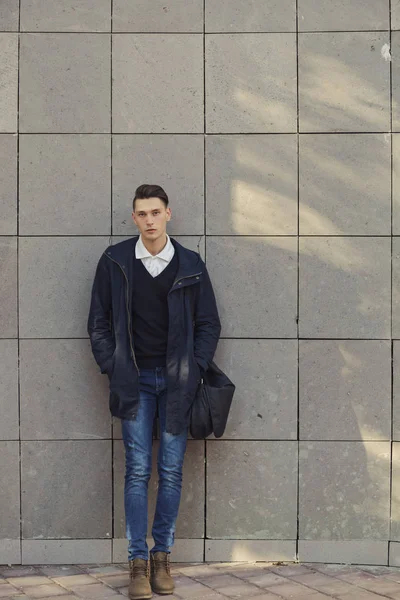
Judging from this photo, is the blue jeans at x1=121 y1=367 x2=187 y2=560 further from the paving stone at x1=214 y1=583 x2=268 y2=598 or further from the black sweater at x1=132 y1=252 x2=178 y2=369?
the paving stone at x1=214 y1=583 x2=268 y2=598

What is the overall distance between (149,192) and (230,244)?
29.3 inches

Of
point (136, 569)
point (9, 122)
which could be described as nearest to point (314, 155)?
point (9, 122)

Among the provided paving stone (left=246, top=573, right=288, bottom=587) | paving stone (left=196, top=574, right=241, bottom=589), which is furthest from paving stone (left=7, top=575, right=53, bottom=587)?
paving stone (left=246, top=573, right=288, bottom=587)

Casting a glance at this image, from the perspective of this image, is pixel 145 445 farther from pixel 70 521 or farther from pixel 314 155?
pixel 314 155

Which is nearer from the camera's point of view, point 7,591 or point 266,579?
point 7,591

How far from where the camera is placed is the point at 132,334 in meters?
5.01

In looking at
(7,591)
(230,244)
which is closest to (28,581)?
(7,591)

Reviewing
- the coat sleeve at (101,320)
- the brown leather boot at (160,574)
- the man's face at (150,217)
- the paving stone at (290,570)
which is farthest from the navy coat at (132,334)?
the paving stone at (290,570)

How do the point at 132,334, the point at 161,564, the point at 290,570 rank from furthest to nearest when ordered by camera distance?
the point at 290,570, the point at 132,334, the point at 161,564

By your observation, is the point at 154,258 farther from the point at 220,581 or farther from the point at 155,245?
the point at 220,581

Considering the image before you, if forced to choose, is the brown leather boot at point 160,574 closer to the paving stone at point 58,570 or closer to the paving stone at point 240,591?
the paving stone at point 240,591

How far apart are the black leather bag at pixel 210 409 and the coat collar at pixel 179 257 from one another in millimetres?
671

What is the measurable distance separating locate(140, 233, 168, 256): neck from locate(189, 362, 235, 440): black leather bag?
0.83m

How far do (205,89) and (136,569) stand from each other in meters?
3.01
